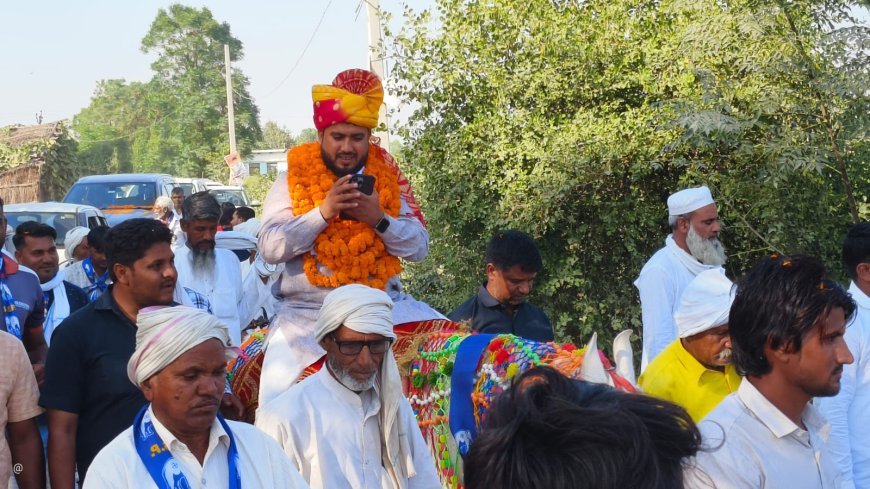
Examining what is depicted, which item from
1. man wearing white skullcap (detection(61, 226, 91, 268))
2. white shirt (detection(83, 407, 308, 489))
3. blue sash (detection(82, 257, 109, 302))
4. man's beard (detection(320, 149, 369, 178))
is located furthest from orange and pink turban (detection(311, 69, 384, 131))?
man wearing white skullcap (detection(61, 226, 91, 268))

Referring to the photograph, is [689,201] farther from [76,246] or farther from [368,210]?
[76,246]

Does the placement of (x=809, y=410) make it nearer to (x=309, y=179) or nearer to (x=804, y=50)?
(x=309, y=179)

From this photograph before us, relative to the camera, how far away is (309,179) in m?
5.40

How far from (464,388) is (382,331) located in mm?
529

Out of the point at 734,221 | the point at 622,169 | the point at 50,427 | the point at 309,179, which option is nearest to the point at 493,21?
the point at 622,169

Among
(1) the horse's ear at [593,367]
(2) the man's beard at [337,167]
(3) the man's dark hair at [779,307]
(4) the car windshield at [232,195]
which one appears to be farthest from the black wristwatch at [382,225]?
(4) the car windshield at [232,195]

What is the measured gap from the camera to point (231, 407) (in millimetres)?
5238

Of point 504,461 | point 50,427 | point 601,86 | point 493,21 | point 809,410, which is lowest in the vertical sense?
point 50,427

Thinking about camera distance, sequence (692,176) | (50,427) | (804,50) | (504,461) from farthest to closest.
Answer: (692,176) < (804,50) < (50,427) < (504,461)

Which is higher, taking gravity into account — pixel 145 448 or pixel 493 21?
pixel 493 21

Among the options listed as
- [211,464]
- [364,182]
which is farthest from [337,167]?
[211,464]

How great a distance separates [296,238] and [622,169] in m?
5.60

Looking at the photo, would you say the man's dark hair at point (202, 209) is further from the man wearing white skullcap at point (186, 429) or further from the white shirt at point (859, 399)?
the white shirt at point (859, 399)

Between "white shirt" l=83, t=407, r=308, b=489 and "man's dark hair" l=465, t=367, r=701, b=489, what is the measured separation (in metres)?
1.74
